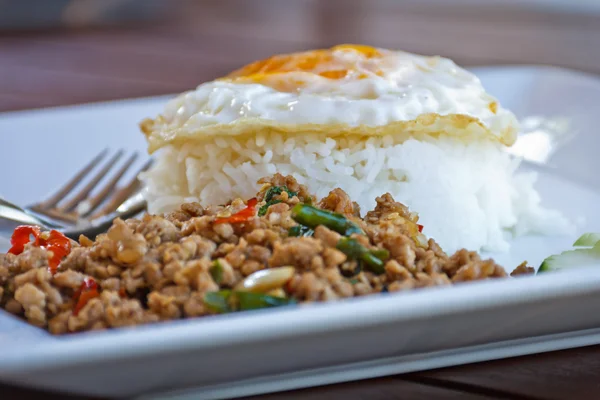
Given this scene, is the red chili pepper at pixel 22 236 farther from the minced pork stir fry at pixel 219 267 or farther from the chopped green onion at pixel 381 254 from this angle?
the chopped green onion at pixel 381 254

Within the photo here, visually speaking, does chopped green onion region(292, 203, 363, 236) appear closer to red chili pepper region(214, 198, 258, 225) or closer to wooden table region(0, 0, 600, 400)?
red chili pepper region(214, 198, 258, 225)

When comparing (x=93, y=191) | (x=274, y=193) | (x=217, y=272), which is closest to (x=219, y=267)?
(x=217, y=272)

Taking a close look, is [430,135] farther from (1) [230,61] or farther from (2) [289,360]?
(1) [230,61]

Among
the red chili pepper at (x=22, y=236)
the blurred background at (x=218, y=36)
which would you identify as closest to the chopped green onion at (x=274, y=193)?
the red chili pepper at (x=22, y=236)

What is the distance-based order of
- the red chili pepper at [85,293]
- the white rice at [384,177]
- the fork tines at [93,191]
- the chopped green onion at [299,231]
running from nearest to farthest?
the red chili pepper at [85,293] → the chopped green onion at [299,231] → the white rice at [384,177] → the fork tines at [93,191]

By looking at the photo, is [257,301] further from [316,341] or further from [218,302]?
[316,341]
